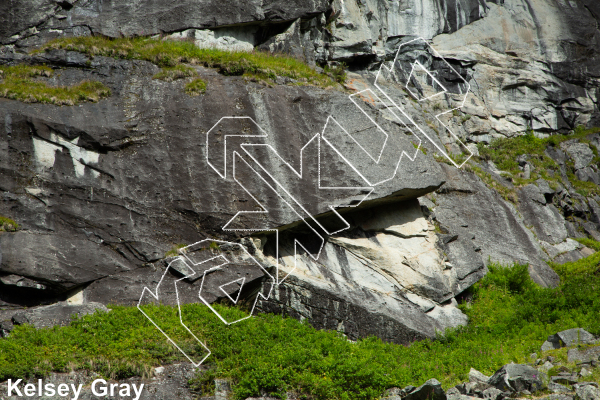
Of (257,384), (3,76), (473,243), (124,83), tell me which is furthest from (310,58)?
(257,384)

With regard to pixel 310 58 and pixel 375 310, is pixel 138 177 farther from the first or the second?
pixel 310 58

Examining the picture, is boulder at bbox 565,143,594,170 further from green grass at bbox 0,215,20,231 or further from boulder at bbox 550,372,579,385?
green grass at bbox 0,215,20,231

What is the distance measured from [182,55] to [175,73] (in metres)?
1.25

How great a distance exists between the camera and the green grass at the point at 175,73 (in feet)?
47.2

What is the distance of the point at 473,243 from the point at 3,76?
1454 cm

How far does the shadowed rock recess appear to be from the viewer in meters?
12.1

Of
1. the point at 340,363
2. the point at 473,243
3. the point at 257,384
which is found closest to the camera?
the point at 257,384

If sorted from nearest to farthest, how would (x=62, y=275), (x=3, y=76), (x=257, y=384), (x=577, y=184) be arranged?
1. (x=257, y=384)
2. (x=62, y=275)
3. (x=3, y=76)
4. (x=577, y=184)

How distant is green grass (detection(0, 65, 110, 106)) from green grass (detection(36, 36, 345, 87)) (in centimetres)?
138

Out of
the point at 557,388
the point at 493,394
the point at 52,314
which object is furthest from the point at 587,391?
the point at 52,314

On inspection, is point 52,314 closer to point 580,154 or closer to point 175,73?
point 175,73

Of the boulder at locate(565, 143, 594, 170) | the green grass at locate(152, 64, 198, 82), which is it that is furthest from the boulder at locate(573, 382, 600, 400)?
the boulder at locate(565, 143, 594, 170)

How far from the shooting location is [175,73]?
14531 mm

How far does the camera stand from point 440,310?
13922 mm
